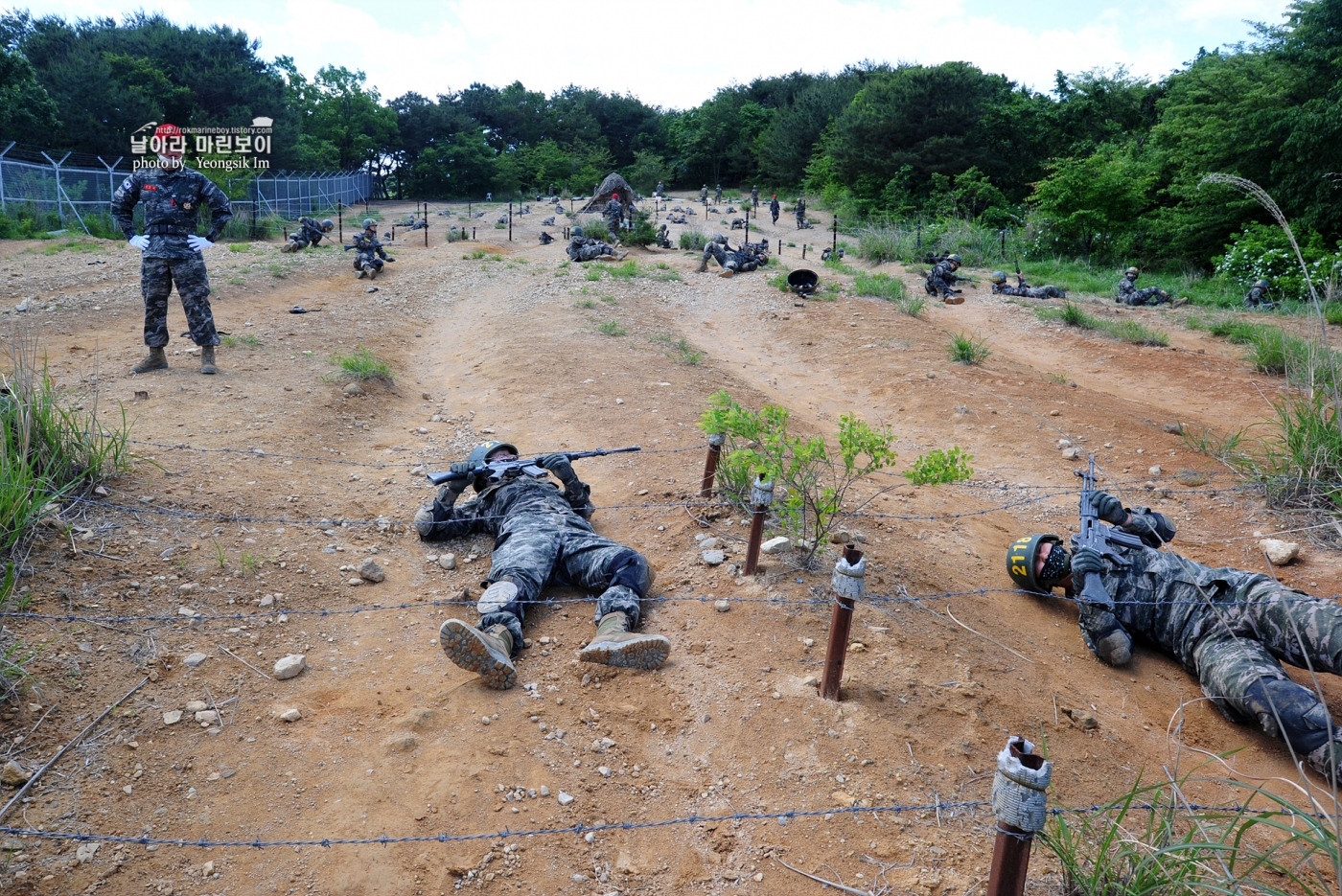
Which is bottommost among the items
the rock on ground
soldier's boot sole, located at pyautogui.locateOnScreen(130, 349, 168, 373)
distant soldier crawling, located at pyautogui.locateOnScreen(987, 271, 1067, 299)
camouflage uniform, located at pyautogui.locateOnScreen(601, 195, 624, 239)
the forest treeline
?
the rock on ground

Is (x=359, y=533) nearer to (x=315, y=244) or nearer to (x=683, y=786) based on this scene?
(x=683, y=786)

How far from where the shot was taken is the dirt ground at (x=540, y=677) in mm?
2496

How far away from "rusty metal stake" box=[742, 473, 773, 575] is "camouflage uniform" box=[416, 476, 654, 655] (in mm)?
487

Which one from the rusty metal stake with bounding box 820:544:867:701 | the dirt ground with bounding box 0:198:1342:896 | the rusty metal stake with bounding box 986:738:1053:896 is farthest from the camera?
the rusty metal stake with bounding box 820:544:867:701

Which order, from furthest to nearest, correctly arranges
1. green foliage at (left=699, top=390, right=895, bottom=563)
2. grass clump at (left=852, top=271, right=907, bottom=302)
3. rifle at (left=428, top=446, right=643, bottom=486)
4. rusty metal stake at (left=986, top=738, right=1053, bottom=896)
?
grass clump at (left=852, top=271, right=907, bottom=302) → rifle at (left=428, top=446, right=643, bottom=486) → green foliage at (left=699, top=390, right=895, bottom=563) → rusty metal stake at (left=986, top=738, right=1053, bottom=896)

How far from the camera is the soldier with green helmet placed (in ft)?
9.83

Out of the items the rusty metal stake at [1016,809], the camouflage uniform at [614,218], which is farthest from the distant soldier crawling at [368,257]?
the rusty metal stake at [1016,809]

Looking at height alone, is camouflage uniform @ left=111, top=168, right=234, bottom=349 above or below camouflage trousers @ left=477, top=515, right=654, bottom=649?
above

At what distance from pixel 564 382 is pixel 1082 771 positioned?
5671mm

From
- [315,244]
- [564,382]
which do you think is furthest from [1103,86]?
[564,382]

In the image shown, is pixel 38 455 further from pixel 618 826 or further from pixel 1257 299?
pixel 1257 299

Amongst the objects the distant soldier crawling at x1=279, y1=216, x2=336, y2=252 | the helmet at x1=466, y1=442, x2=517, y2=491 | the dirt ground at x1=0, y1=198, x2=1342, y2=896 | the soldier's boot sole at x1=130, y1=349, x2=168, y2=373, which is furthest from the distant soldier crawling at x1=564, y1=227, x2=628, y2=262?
the helmet at x1=466, y1=442, x2=517, y2=491

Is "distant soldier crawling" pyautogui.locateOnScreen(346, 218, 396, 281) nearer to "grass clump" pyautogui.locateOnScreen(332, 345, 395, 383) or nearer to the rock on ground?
"grass clump" pyautogui.locateOnScreen(332, 345, 395, 383)

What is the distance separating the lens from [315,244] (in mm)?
16156
